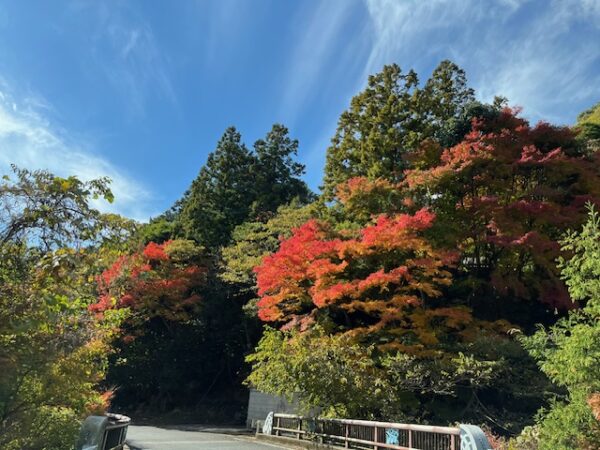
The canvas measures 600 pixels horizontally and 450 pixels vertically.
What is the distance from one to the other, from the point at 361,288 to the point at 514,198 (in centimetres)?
758

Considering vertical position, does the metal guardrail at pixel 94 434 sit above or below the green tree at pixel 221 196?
below

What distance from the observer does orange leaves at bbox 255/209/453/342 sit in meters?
13.6

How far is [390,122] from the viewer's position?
21.8 meters

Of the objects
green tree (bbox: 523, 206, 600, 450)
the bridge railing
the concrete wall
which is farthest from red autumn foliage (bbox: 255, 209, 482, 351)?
green tree (bbox: 523, 206, 600, 450)

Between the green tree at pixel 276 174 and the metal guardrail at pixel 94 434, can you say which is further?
the green tree at pixel 276 174

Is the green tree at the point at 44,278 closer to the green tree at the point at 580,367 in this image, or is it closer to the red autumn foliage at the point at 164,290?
the green tree at the point at 580,367

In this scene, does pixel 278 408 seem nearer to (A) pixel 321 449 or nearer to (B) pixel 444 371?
(A) pixel 321 449

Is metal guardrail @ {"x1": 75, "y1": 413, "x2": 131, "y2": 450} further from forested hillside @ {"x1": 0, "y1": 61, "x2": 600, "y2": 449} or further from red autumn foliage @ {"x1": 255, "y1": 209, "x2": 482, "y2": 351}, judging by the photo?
red autumn foliage @ {"x1": 255, "y1": 209, "x2": 482, "y2": 351}

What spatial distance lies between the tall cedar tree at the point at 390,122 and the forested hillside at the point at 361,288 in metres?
0.10

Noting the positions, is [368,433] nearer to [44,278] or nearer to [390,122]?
[44,278]

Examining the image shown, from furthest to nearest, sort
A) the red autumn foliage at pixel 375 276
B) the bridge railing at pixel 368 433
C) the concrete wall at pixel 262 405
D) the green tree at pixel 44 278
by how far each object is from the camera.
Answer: the concrete wall at pixel 262 405 < the red autumn foliage at pixel 375 276 < the bridge railing at pixel 368 433 < the green tree at pixel 44 278

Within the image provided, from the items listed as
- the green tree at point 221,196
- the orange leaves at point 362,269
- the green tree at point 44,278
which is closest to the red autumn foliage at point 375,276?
the orange leaves at point 362,269

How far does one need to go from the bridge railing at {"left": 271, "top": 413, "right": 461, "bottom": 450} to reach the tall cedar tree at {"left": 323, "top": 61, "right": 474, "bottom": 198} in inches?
434

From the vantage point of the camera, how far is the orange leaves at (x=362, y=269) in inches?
534
